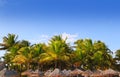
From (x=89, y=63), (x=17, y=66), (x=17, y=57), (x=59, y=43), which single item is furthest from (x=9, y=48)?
(x=89, y=63)

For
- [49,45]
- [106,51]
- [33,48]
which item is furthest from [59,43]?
[106,51]

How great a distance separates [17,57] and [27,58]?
1463mm

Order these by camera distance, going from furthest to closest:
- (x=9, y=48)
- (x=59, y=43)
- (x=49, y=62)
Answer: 1. (x=9, y=48)
2. (x=49, y=62)
3. (x=59, y=43)

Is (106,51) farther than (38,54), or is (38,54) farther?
(106,51)

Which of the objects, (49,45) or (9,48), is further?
(9,48)

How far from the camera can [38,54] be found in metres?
42.1

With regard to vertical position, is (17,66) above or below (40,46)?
below

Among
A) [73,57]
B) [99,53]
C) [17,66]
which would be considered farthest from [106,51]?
[17,66]

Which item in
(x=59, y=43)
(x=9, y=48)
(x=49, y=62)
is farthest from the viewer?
(x=9, y=48)

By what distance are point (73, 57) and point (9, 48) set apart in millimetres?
11374

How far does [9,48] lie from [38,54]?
22.7 ft

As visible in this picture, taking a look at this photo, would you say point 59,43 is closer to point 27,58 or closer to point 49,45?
point 49,45

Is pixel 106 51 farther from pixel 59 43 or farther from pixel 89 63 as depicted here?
pixel 59 43

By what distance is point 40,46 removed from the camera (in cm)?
4219
